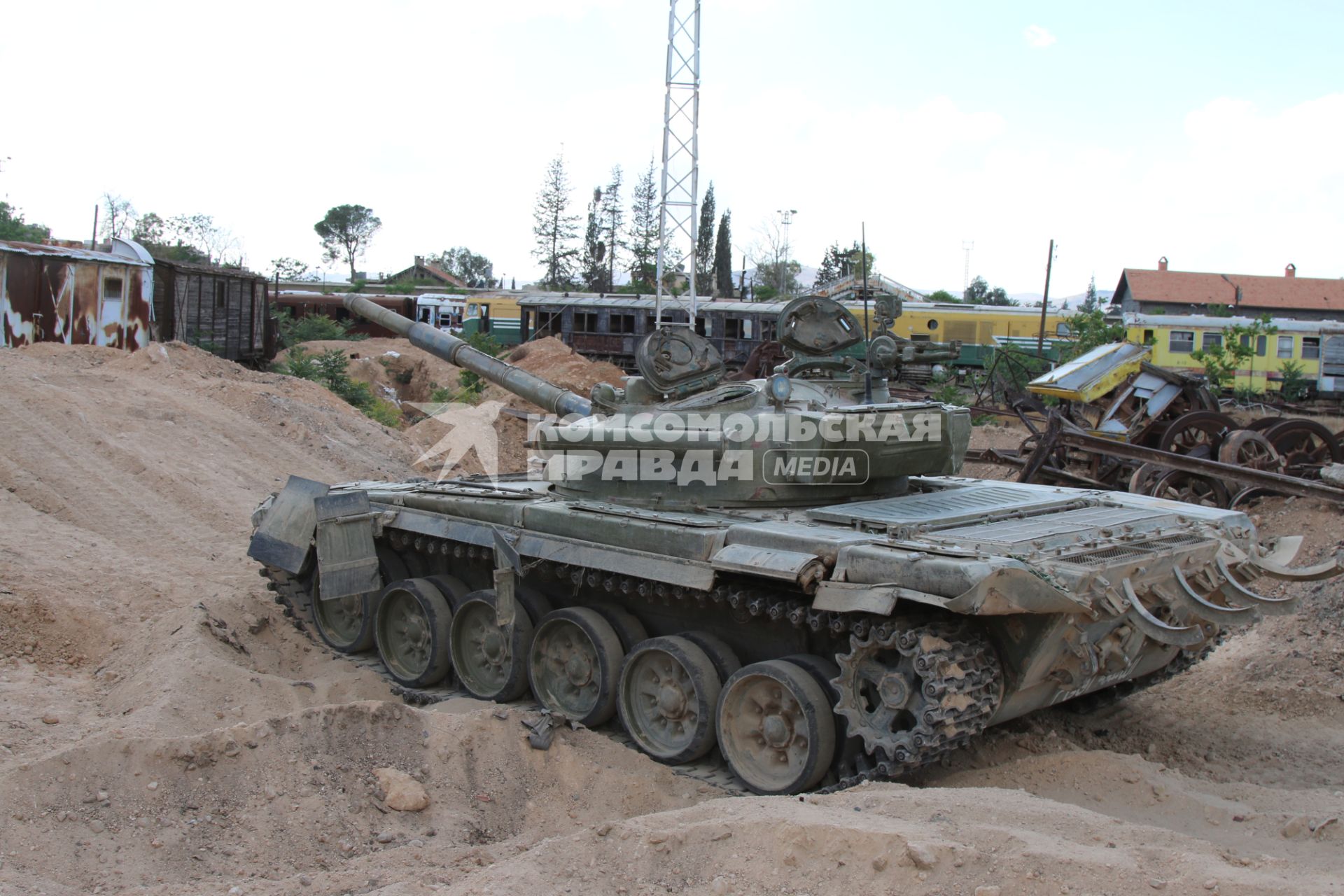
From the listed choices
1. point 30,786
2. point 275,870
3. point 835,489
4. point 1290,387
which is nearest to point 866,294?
point 835,489

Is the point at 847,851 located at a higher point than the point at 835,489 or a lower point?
lower

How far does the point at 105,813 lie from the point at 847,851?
3846mm

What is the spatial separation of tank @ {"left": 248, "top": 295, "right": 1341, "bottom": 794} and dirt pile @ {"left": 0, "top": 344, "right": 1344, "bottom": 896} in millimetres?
520

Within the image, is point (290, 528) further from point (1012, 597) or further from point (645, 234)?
point (645, 234)

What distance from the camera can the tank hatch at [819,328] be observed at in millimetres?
8578

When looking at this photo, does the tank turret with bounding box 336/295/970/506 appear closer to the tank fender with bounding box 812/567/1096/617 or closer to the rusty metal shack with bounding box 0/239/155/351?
the tank fender with bounding box 812/567/1096/617

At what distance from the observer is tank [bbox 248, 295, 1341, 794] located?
605cm

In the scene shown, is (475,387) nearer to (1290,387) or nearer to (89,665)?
(89,665)

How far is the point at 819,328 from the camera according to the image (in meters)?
8.65

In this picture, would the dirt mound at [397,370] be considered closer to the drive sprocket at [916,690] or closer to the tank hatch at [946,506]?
the tank hatch at [946,506]

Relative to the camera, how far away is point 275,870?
562 cm

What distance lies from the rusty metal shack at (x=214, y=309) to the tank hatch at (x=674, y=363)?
52.2 feet

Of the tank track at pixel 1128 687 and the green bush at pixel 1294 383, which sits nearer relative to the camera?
the tank track at pixel 1128 687

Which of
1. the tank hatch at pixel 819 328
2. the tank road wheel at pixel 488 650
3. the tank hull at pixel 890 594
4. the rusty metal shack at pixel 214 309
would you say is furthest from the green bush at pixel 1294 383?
the tank road wheel at pixel 488 650
